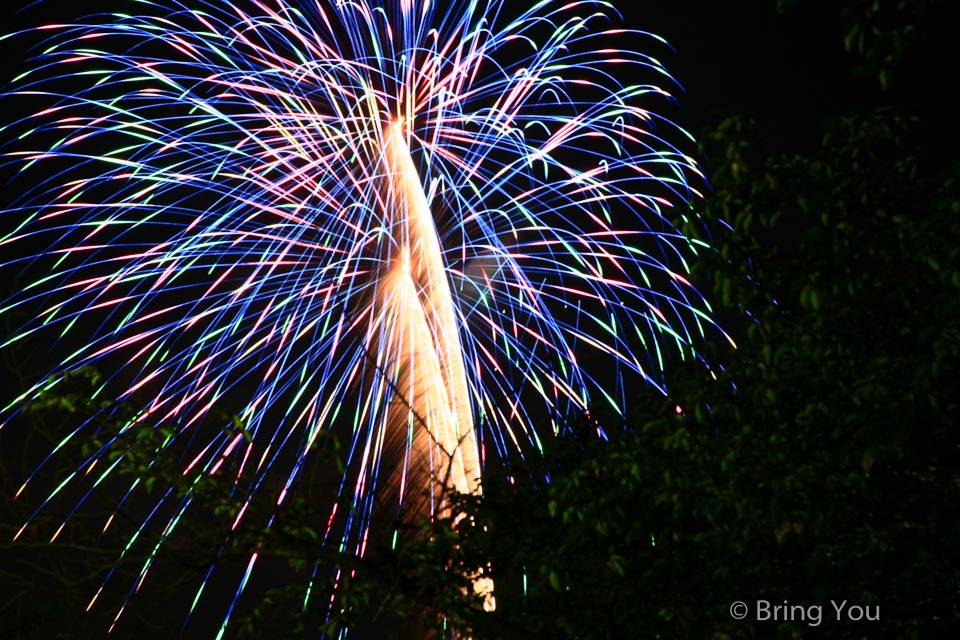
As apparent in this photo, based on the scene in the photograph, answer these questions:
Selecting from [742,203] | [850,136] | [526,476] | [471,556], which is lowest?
[471,556]

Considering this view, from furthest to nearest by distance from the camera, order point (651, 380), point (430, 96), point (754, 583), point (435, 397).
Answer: point (430, 96)
point (435, 397)
point (651, 380)
point (754, 583)

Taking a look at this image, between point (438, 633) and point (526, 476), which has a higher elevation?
point (526, 476)

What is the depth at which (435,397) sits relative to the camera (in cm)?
1617

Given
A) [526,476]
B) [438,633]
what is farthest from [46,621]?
[526,476]

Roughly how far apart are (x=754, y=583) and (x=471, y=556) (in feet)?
9.34

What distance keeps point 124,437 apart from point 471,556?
11.2 ft

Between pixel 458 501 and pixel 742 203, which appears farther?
pixel 458 501

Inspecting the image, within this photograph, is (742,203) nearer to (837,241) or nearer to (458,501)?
(837,241)

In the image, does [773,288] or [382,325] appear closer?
[773,288]

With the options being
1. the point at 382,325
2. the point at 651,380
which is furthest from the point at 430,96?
the point at 651,380

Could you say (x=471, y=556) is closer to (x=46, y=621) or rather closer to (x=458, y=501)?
(x=458, y=501)

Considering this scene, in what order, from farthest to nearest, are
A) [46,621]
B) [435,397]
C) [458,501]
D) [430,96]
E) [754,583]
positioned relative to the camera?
[430,96] < [435,397] < [458,501] < [46,621] < [754,583]

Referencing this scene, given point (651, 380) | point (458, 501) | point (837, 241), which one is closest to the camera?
point (837, 241)

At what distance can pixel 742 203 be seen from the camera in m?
8.72
